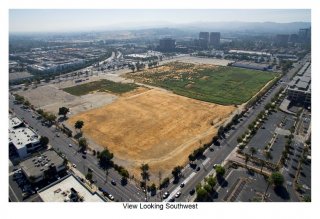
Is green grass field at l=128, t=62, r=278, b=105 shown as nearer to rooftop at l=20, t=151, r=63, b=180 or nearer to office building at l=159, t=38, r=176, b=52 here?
rooftop at l=20, t=151, r=63, b=180

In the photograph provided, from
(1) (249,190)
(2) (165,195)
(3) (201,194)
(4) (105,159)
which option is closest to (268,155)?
(1) (249,190)

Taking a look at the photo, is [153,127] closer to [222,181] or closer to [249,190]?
[222,181]

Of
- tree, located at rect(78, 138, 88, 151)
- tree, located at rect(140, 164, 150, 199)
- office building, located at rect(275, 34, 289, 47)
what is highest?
office building, located at rect(275, 34, 289, 47)

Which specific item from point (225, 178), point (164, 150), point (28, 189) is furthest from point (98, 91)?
point (225, 178)

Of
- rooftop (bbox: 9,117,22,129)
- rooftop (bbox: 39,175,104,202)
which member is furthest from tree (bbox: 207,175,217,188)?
rooftop (bbox: 9,117,22,129)

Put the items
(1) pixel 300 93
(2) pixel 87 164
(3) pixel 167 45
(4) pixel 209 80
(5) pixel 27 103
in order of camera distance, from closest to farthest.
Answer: (2) pixel 87 164, (5) pixel 27 103, (1) pixel 300 93, (4) pixel 209 80, (3) pixel 167 45

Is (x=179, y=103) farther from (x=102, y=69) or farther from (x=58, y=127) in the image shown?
(x=102, y=69)

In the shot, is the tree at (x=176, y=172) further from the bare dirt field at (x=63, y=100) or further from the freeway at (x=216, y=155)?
the bare dirt field at (x=63, y=100)
